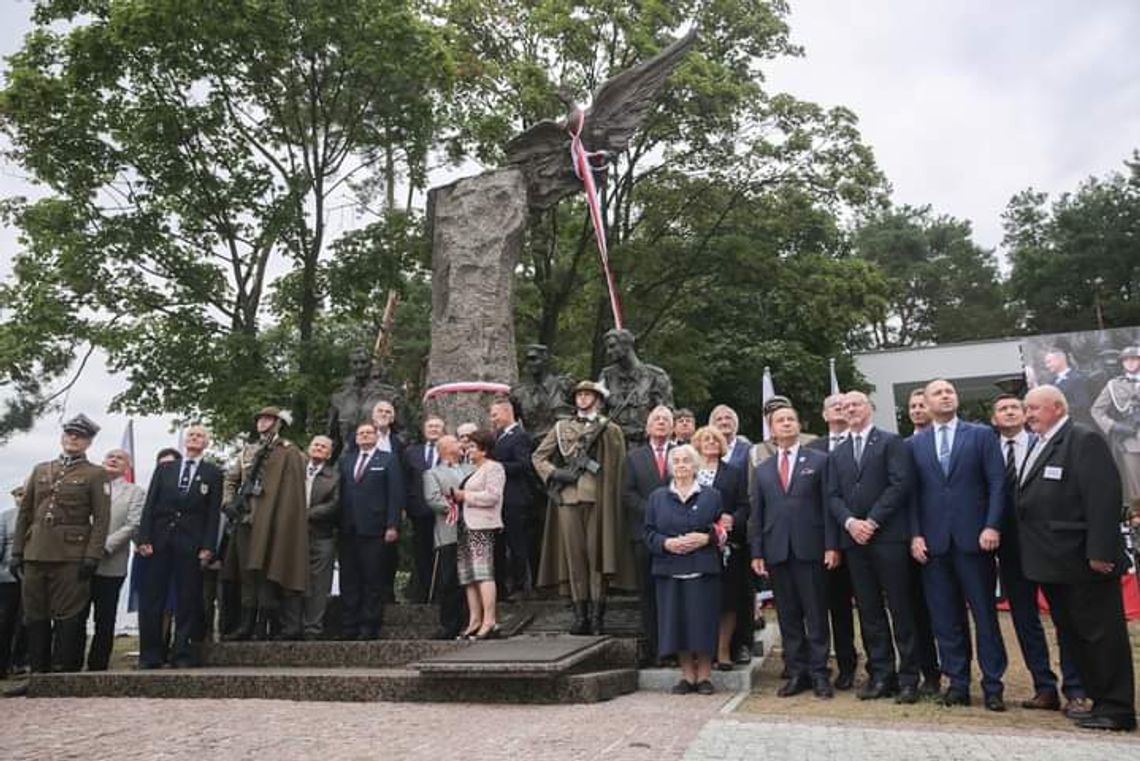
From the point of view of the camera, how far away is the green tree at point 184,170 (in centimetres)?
1155

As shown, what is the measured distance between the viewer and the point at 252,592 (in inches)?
287

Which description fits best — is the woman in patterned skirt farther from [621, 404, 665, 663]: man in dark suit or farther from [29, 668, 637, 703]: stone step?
[621, 404, 665, 663]: man in dark suit

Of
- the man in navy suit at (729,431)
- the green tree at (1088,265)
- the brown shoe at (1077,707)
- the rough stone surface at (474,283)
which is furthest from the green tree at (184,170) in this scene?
the green tree at (1088,265)

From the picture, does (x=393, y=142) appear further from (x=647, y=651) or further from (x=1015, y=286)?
(x=1015, y=286)

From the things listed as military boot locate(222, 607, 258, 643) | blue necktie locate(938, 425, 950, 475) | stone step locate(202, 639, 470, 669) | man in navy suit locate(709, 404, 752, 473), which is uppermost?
man in navy suit locate(709, 404, 752, 473)

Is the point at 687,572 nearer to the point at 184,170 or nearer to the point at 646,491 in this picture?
the point at 646,491

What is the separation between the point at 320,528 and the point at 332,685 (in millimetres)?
1984

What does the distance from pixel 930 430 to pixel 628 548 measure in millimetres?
2224

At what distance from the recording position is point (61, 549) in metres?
6.86

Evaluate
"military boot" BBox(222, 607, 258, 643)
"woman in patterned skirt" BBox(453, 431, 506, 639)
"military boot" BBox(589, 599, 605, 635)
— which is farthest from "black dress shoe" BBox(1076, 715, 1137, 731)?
"military boot" BBox(222, 607, 258, 643)

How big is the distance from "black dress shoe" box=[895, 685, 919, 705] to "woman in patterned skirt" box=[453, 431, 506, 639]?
2.69m

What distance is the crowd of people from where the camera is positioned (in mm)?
5082

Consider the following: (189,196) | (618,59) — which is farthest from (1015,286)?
(189,196)

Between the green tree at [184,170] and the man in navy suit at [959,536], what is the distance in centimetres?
832
